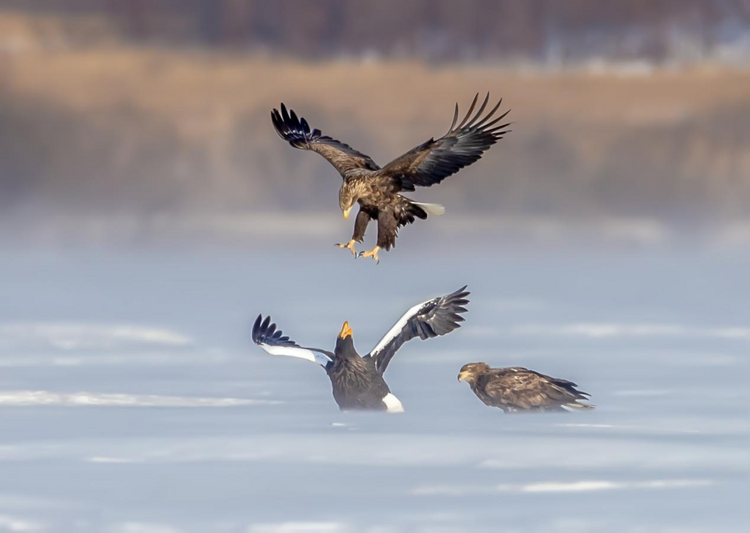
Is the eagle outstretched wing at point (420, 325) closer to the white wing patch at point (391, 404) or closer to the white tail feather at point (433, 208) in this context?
the white wing patch at point (391, 404)

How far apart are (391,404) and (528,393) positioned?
103 cm

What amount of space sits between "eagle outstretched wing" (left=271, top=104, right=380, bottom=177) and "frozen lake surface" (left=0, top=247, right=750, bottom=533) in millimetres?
1876

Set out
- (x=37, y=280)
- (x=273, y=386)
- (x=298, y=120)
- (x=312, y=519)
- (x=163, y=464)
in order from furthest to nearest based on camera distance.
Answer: (x=37, y=280), (x=298, y=120), (x=273, y=386), (x=163, y=464), (x=312, y=519)

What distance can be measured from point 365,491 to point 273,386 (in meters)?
4.15

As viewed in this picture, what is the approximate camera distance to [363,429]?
38.8ft

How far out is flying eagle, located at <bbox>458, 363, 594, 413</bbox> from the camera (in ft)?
40.7

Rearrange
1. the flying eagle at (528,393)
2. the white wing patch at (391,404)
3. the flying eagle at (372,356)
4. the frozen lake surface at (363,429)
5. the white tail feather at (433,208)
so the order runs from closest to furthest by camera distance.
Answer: the frozen lake surface at (363,429) → the flying eagle at (372,356) → the white wing patch at (391,404) → the flying eagle at (528,393) → the white tail feather at (433,208)

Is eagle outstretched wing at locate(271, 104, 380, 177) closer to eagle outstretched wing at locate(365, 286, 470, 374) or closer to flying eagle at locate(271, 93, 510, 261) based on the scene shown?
flying eagle at locate(271, 93, 510, 261)

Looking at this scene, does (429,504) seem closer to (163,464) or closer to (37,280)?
(163,464)

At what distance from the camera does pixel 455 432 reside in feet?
39.0

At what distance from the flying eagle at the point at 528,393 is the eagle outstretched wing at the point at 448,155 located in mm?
1658

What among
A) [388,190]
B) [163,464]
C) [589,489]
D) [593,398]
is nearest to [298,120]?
[388,190]

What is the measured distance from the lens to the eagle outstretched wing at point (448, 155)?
42.4 feet

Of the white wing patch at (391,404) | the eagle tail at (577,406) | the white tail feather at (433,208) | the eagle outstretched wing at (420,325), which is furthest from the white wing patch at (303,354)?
the eagle tail at (577,406)
